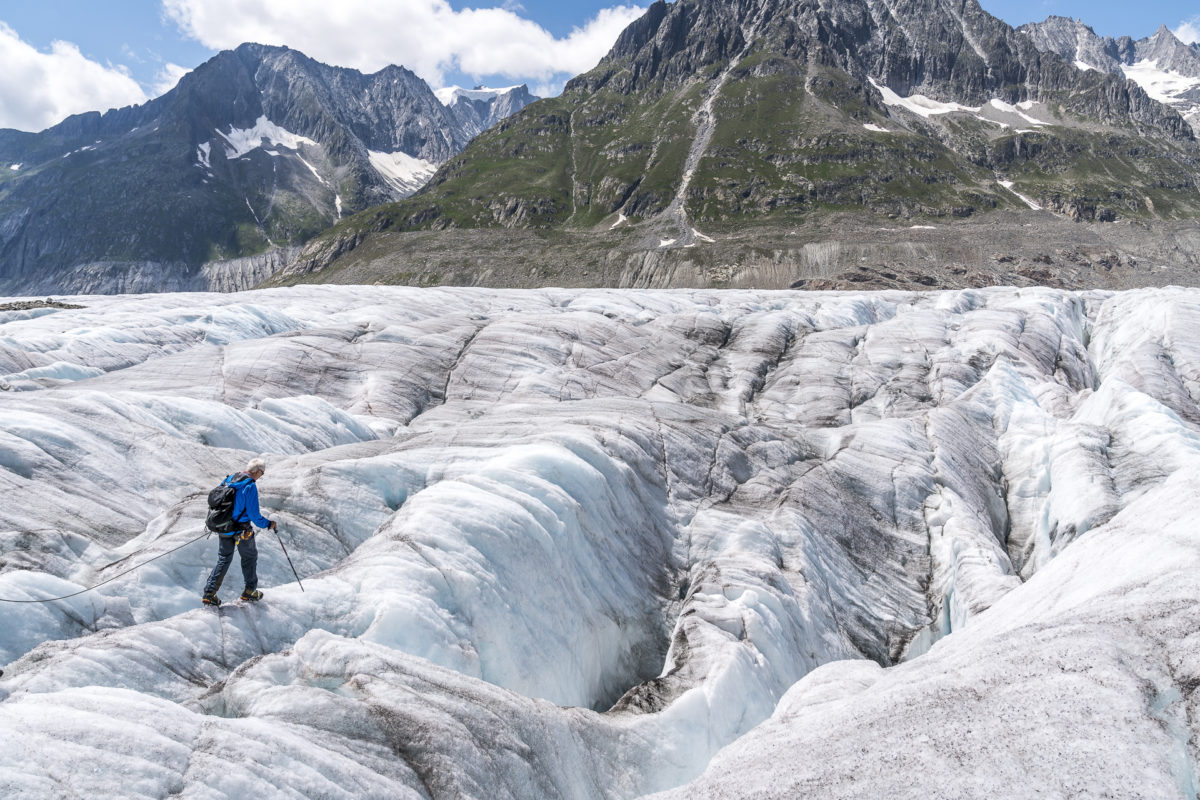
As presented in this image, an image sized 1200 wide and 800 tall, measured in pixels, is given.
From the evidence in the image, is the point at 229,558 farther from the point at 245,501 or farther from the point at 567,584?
the point at 567,584

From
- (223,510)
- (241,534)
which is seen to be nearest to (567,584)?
(241,534)

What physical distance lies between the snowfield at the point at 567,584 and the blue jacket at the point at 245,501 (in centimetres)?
211

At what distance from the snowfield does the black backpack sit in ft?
6.53

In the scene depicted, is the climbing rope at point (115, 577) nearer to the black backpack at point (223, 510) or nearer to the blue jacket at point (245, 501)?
the black backpack at point (223, 510)

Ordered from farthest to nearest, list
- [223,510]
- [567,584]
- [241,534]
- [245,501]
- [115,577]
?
1. [567,584]
2. [115,577]
3. [245,501]
4. [241,534]
5. [223,510]

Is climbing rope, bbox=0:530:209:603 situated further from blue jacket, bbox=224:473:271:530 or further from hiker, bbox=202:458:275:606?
blue jacket, bbox=224:473:271:530

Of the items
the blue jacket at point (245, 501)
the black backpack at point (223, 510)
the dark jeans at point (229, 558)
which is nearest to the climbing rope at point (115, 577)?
the dark jeans at point (229, 558)

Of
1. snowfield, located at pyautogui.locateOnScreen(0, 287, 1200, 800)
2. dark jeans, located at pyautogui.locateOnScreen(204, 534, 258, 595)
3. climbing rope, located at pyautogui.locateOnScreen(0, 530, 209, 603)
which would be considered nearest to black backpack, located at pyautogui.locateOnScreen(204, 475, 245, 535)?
dark jeans, located at pyautogui.locateOnScreen(204, 534, 258, 595)

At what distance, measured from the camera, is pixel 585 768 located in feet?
49.9

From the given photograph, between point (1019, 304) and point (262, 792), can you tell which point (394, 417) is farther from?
point (1019, 304)

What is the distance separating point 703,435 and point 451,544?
18639mm

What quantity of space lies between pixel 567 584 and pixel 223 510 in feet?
37.6

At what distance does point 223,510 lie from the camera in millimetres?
14891

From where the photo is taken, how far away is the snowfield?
11.2 meters
